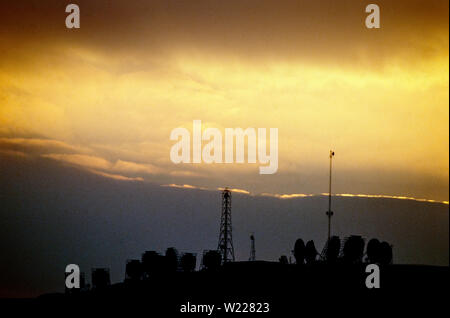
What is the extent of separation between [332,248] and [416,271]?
1057cm

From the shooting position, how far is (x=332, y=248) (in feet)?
317

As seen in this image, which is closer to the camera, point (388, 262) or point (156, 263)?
point (388, 262)

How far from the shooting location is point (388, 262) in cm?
9500
